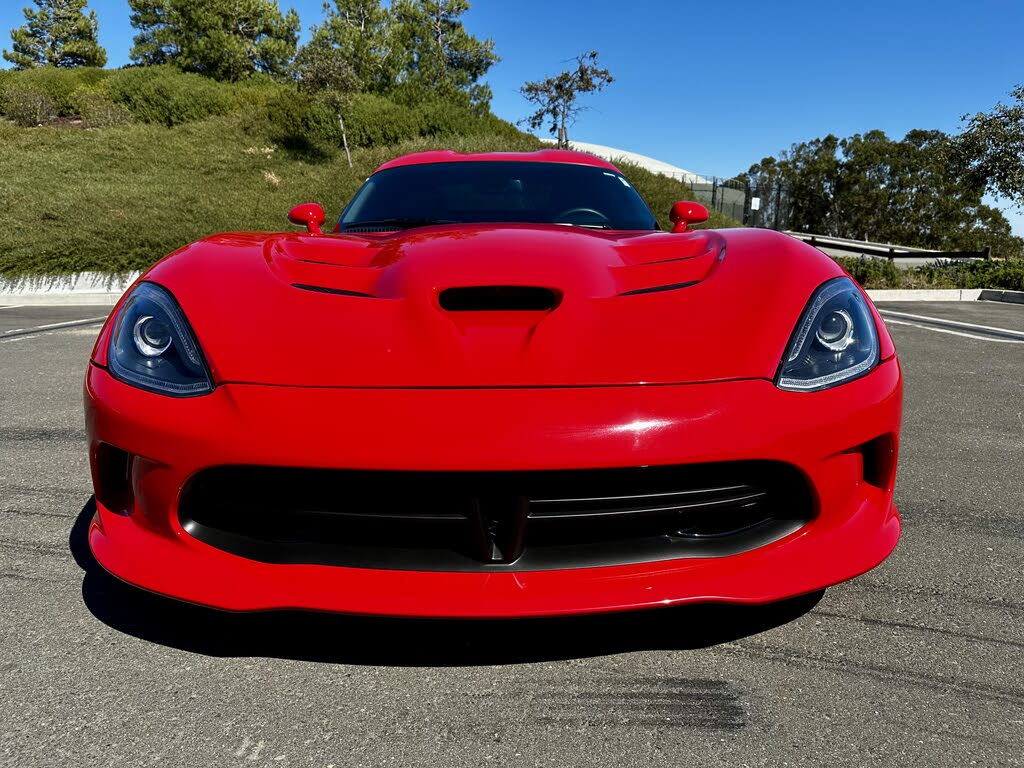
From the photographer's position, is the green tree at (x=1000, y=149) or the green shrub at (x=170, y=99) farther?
the green shrub at (x=170, y=99)

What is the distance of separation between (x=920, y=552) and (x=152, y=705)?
208cm

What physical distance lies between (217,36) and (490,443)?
44.6 metres

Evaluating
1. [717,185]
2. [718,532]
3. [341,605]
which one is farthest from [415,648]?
[717,185]

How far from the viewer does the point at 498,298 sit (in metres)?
1.75

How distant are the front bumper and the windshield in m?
1.46

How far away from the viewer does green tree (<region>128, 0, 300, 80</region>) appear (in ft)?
127

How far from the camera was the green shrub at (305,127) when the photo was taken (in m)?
23.5

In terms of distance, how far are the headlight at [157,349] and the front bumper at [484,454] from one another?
1.7 inches

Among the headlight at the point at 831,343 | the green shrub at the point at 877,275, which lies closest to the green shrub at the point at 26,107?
the green shrub at the point at 877,275

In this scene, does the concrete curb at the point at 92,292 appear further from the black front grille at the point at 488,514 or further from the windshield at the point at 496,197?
the black front grille at the point at 488,514

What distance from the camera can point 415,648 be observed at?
1.64 meters

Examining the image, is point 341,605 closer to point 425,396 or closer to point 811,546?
point 425,396

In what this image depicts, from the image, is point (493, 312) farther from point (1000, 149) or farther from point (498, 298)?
point (1000, 149)

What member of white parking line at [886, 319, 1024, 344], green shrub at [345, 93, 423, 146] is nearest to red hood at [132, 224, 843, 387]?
white parking line at [886, 319, 1024, 344]
